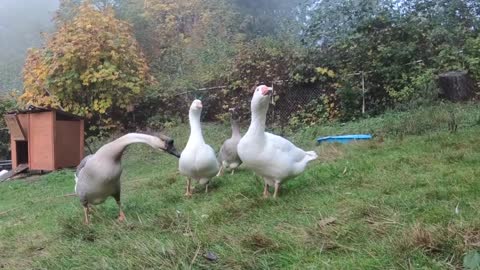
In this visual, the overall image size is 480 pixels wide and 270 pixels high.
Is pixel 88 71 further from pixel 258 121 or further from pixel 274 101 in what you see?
pixel 258 121

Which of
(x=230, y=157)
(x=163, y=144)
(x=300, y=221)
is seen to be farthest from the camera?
(x=230, y=157)

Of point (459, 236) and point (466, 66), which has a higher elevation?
point (466, 66)

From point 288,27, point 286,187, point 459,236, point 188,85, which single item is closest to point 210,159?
point 286,187

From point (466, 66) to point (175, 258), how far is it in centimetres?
888

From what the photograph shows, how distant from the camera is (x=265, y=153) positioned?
13.1ft

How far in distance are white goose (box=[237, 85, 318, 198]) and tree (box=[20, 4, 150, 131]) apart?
810 cm

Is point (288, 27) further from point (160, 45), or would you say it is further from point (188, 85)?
point (160, 45)

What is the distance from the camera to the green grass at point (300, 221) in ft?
7.43

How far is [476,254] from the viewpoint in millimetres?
1947

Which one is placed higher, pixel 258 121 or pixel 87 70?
pixel 87 70

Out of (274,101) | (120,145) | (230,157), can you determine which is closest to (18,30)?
(274,101)

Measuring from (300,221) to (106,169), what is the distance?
1.64 metres

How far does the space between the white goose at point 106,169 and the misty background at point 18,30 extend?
48.1ft

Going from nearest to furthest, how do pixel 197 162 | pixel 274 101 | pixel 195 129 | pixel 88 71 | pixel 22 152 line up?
pixel 197 162 < pixel 195 129 < pixel 22 152 < pixel 274 101 < pixel 88 71
